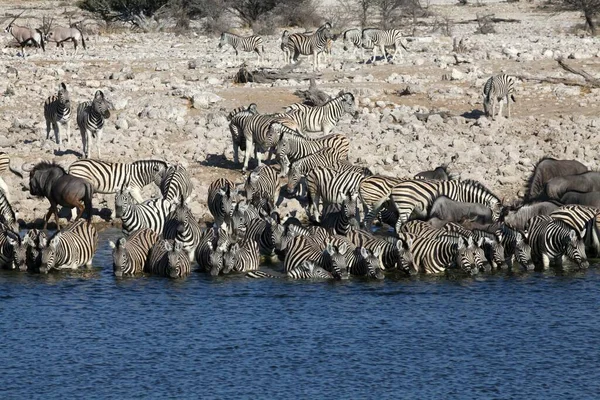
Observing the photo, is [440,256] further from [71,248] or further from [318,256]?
[71,248]

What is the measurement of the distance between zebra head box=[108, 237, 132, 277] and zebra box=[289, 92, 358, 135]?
7357 mm

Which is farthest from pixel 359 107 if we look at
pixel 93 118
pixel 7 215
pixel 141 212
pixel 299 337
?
pixel 299 337

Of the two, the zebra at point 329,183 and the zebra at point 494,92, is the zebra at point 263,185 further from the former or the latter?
the zebra at point 494,92

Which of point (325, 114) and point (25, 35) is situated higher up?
point (25, 35)

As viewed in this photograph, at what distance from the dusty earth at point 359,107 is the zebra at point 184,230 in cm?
264

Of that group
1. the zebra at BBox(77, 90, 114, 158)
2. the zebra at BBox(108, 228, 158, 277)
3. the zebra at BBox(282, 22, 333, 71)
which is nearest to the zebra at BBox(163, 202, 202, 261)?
the zebra at BBox(108, 228, 158, 277)

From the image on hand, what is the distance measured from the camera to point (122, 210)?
17422 millimetres

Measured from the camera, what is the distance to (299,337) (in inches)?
535

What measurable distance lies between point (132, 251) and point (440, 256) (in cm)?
390

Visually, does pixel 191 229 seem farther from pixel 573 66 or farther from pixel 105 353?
pixel 573 66

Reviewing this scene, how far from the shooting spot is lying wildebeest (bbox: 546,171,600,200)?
19.0 m

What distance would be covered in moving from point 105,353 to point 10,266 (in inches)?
149

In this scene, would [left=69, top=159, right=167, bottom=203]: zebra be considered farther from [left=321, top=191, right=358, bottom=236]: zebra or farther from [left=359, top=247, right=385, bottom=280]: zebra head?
[left=359, top=247, right=385, bottom=280]: zebra head

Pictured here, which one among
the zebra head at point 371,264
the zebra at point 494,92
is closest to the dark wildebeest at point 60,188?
the zebra head at point 371,264
